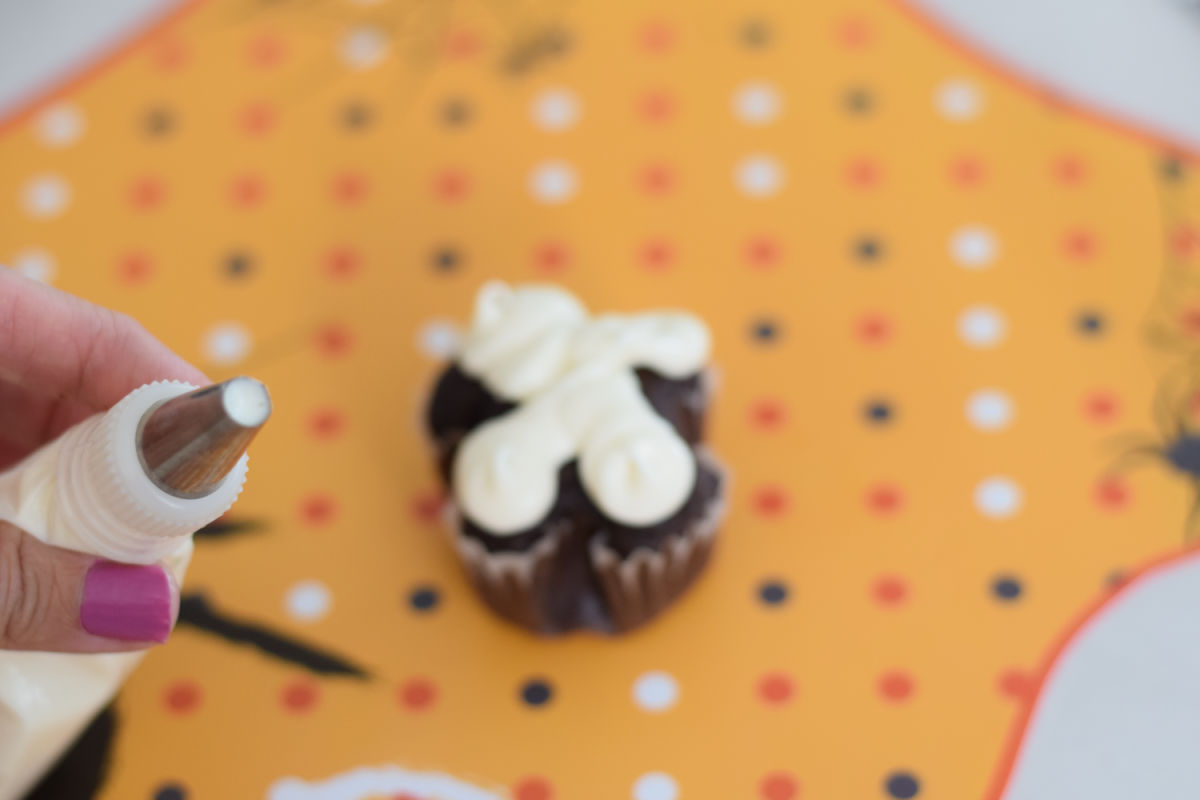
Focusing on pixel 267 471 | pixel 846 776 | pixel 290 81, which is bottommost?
pixel 846 776

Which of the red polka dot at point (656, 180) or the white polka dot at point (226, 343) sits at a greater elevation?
the red polka dot at point (656, 180)

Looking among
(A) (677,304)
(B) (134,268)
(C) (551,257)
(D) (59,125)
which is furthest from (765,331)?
(D) (59,125)

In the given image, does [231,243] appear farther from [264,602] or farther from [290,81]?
[264,602]

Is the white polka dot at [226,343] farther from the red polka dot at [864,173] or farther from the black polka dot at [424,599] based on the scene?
the red polka dot at [864,173]

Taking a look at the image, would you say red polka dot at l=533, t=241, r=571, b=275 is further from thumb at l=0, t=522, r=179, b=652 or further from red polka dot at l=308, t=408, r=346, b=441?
thumb at l=0, t=522, r=179, b=652

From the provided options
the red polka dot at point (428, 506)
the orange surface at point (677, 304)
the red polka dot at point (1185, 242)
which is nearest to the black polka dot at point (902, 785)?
the orange surface at point (677, 304)

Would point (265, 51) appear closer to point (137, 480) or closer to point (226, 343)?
point (226, 343)

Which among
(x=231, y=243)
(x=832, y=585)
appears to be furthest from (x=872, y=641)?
(x=231, y=243)
